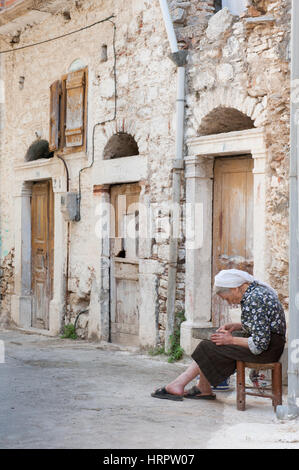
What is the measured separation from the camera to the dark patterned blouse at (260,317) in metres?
5.62

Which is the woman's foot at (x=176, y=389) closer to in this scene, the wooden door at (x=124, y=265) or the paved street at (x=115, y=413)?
the paved street at (x=115, y=413)

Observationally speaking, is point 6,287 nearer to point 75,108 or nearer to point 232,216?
point 75,108

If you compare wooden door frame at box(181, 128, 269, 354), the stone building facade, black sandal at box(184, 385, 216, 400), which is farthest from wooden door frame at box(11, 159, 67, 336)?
black sandal at box(184, 385, 216, 400)

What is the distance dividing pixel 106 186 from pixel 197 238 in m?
2.10

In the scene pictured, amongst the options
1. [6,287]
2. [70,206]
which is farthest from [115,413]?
[6,287]

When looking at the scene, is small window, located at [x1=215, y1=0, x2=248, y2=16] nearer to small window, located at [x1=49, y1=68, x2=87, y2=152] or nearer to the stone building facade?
the stone building facade

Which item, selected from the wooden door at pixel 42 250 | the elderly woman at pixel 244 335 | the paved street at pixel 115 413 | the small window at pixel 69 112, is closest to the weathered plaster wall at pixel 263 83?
the elderly woman at pixel 244 335

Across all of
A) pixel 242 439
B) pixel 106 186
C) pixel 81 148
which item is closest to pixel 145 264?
pixel 106 186

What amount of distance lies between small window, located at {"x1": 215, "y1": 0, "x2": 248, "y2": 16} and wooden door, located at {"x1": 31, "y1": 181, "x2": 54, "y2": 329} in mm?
4283

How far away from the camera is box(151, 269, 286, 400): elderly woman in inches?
222

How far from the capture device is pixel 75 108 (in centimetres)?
1050

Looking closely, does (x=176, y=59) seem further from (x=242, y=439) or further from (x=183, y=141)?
(x=242, y=439)

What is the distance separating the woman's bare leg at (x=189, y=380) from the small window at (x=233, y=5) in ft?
13.7

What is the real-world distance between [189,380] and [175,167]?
9.81 ft
